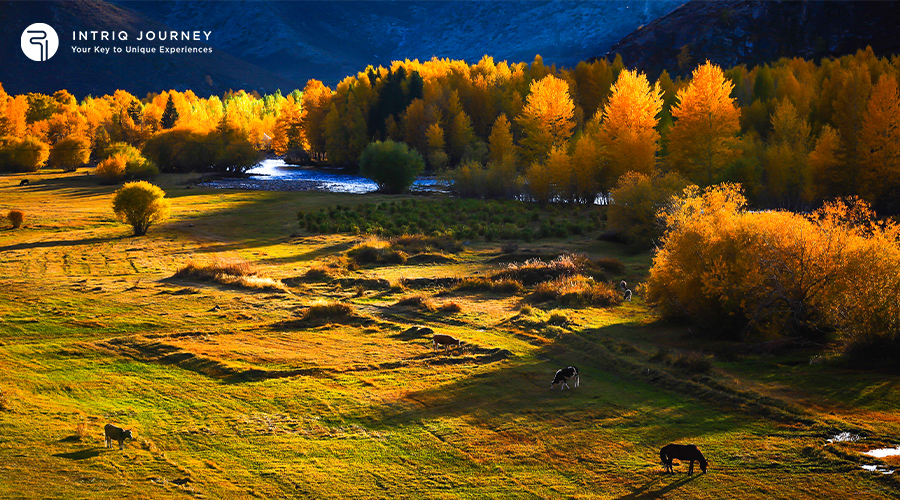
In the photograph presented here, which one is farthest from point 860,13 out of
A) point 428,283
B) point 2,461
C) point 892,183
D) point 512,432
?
point 2,461

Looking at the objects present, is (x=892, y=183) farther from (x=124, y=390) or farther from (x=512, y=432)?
(x=124, y=390)

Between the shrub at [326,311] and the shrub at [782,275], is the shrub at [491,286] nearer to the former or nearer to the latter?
the shrub at [326,311]

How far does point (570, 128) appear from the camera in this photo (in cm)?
7925

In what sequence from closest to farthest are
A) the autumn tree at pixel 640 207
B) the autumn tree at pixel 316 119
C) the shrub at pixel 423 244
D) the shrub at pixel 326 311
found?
the shrub at pixel 326 311
the shrub at pixel 423 244
the autumn tree at pixel 640 207
the autumn tree at pixel 316 119

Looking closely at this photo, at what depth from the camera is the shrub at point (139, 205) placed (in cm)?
5003

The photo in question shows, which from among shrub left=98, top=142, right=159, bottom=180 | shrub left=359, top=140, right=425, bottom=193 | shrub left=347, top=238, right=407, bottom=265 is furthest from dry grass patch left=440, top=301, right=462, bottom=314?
shrub left=98, top=142, right=159, bottom=180

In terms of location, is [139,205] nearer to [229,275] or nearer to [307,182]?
[229,275]

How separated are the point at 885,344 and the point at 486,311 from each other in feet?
48.1

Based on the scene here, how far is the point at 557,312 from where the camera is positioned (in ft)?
87.8

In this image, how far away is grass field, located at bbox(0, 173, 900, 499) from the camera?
12348 millimetres

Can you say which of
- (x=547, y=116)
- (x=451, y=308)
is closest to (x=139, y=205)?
(x=451, y=308)

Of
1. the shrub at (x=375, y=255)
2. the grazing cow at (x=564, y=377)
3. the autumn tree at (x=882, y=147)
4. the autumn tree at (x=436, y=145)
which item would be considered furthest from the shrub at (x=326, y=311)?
the autumn tree at (x=436, y=145)

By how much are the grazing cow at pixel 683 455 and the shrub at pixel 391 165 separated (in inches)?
2788

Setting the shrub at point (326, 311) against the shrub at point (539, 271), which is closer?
the shrub at point (326, 311)
